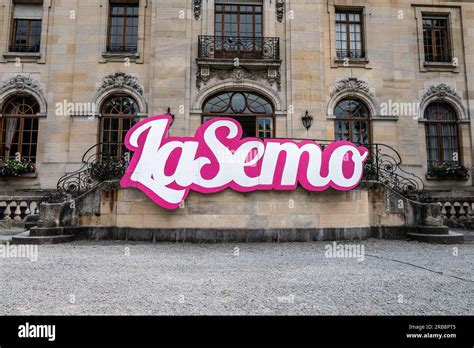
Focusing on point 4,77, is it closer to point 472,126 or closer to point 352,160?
point 352,160

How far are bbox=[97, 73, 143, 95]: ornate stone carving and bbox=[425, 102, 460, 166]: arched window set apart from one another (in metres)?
14.3

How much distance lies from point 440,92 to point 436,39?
3095 mm

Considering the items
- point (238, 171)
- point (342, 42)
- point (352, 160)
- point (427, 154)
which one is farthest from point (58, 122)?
point (427, 154)

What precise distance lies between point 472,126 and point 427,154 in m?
2.66

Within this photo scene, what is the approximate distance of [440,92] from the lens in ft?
56.1

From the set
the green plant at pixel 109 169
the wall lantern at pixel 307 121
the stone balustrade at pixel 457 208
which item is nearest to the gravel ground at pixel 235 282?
the green plant at pixel 109 169

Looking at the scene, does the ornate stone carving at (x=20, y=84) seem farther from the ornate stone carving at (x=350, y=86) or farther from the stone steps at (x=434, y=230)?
the stone steps at (x=434, y=230)

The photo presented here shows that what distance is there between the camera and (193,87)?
1555 cm

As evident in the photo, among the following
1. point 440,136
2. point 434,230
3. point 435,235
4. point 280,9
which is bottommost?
point 435,235

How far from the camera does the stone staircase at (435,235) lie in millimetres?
9898

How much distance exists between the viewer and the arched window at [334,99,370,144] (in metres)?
16.7

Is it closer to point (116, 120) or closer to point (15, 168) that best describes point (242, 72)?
point (116, 120)

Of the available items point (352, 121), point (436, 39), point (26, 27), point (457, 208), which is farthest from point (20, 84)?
point (436, 39)

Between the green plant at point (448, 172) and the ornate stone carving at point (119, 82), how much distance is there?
1444 cm
